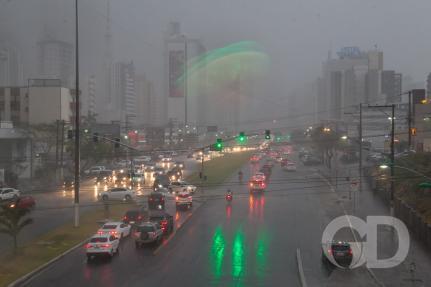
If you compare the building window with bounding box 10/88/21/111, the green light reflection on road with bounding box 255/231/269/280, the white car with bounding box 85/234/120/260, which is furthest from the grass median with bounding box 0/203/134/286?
the building window with bounding box 10/88/21/111

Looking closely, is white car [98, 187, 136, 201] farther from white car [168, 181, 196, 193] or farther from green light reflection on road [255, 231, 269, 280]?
green light reflection on road [255, 231, 269, 280]

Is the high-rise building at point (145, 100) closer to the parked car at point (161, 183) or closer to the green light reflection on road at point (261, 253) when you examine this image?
the parked car at point (161, 183)

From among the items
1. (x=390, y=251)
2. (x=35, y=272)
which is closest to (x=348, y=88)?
(x=390, y=251)

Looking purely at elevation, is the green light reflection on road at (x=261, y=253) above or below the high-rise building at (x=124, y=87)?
below

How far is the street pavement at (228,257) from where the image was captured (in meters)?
17.5

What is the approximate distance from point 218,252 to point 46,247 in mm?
7175

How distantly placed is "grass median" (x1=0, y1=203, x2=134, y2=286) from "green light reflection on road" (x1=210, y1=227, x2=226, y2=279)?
6.06 meters

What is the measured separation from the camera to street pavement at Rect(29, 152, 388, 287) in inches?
687

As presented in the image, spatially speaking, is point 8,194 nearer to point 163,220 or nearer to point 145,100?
point 163,220

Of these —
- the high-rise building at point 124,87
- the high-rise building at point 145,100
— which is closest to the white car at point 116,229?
the high-rise building at point 145,100

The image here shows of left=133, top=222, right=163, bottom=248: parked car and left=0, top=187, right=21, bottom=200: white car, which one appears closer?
left=133, top=222, right=163, bottom=248: parked car

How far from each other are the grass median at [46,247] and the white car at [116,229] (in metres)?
1.38

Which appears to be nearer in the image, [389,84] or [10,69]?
[10,69]

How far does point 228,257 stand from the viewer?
814 inches
